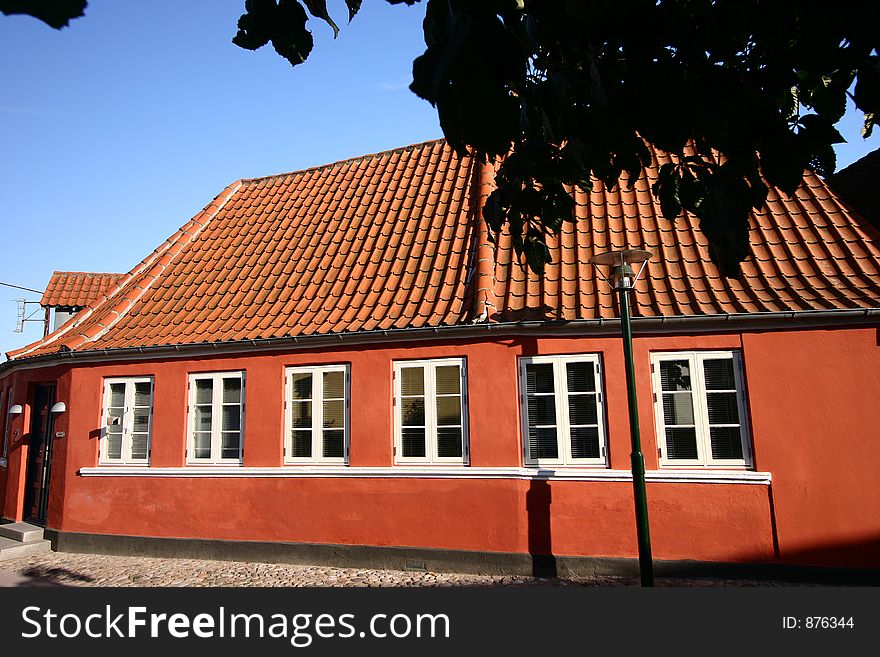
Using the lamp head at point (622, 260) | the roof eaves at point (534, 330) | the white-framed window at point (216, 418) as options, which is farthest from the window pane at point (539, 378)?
the white-framed window at point (216, 418)

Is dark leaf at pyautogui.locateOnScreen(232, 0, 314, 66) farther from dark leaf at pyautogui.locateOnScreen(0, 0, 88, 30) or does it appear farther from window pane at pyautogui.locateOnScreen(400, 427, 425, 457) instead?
window pane at pyautogui.locateOnScreen(400, 427, 425, 457)

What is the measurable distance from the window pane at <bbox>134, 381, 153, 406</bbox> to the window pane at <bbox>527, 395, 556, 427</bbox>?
6.43 metres

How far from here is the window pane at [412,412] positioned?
8.18 metres

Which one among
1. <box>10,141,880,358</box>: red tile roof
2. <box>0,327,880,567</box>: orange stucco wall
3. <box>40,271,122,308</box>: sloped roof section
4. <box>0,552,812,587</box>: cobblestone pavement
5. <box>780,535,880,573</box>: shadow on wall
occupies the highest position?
Result: <box>40,271,122,308</box>: sloped roof section

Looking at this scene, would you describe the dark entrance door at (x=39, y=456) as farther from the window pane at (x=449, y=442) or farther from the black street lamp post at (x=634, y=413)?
the black street lamp post at (x=634, y=413)

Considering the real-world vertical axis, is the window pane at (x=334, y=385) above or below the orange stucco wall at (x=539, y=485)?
above

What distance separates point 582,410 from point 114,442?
25.8 ft

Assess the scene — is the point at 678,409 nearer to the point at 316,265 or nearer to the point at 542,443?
the point at 542,443

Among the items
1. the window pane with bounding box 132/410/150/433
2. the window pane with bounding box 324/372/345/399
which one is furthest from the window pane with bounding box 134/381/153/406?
the window pane with bounding box 324/372/345/399

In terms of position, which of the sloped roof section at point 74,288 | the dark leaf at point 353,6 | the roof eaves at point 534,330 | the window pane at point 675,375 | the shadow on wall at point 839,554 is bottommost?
the shadow on wall at point 839,554

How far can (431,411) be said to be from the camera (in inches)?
319

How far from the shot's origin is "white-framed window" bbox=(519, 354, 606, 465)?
7.54 metres

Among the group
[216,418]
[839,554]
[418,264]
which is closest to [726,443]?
[839,554]

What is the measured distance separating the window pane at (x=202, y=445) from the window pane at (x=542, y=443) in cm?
520
